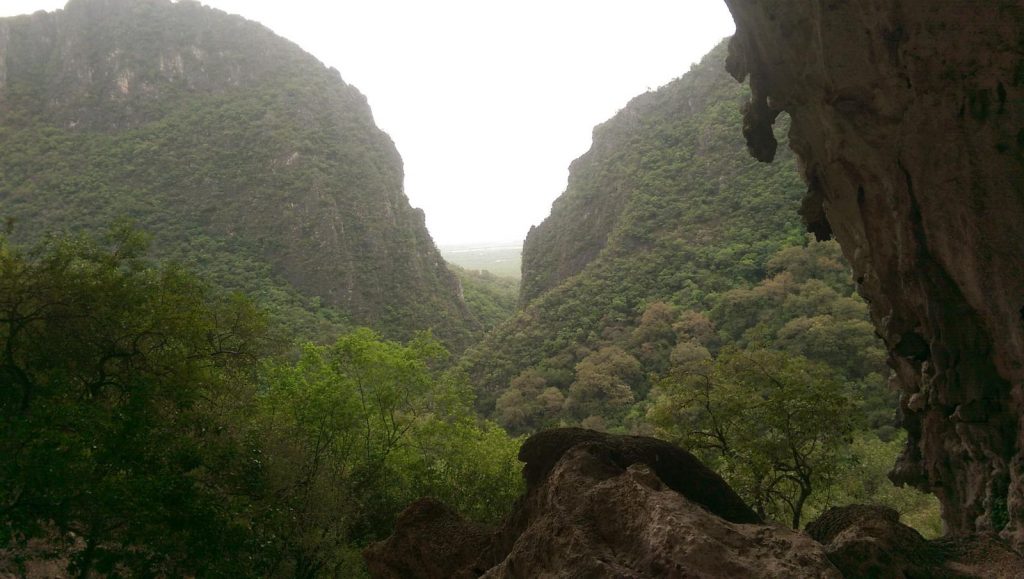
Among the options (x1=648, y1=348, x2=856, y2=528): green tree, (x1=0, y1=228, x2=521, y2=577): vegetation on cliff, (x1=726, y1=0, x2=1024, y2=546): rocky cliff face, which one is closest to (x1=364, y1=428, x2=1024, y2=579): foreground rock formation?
(x1=726, y1=0, x2=1024, y2=546): rocky cliff face

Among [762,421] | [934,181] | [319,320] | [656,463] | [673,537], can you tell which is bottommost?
Result: [762,421]

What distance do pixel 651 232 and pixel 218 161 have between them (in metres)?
56.8

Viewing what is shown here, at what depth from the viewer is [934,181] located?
8031mm

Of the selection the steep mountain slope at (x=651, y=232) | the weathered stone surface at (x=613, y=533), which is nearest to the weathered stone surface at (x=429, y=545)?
the weathered stone surface at (x=613, y=533)

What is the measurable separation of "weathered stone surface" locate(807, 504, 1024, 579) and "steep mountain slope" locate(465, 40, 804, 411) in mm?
41210

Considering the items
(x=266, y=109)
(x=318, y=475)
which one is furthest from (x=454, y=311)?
(x=318, y=475)

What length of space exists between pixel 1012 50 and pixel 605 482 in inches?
247

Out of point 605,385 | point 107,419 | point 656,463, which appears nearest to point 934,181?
point 656,463

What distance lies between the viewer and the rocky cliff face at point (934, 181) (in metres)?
7.10

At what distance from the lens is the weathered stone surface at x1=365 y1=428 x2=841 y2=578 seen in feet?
17.6

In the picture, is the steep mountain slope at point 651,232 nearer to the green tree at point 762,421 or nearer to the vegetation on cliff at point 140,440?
the green tree at point 762,421

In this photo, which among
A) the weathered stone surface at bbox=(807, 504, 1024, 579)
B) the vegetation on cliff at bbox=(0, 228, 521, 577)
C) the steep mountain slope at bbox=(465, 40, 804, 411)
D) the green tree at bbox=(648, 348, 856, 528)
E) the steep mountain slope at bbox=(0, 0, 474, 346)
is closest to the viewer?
the weathered stone surface at bbox=(807, 504, 1024, 579)

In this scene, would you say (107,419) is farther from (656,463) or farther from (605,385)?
(605,385)

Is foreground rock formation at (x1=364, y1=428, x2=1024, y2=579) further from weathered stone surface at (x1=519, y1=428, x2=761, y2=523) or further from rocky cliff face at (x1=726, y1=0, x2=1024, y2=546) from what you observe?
rocky cliff face at (x1=726, y1=0, x2=1024, y2=546)
